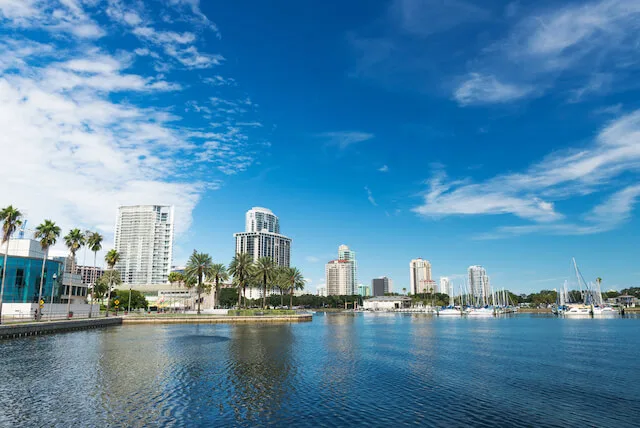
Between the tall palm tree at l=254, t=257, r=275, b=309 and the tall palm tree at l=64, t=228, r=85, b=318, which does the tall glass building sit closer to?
the tall palm tree at l=64, t=228, r=85, b=318

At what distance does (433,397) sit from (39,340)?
57734 millimetres

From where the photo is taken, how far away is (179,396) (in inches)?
1133

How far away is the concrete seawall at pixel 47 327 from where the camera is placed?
59438mm

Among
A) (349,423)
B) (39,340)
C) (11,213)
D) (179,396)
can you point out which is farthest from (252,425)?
(11,213)

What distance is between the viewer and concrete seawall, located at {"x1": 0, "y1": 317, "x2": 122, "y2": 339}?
59.4 metres

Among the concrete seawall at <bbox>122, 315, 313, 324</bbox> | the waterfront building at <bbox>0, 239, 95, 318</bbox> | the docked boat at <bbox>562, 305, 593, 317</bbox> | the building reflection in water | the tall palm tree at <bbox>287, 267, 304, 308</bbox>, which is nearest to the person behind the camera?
the building reflection in water

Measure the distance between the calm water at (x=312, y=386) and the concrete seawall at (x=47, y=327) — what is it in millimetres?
5464

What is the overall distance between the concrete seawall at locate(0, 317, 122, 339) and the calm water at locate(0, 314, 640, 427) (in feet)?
17.9

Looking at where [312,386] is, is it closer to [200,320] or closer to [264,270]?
[200,320]

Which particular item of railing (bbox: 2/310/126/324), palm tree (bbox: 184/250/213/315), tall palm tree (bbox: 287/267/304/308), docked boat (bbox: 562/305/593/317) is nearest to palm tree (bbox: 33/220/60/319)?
railing (bbox: 2/310/126/324)

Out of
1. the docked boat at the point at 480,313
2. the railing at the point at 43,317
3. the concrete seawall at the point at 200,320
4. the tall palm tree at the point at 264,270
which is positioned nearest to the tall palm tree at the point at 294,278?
the tall palm tree at the point at 264,270

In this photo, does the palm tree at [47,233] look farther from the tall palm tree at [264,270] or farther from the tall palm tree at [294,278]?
the tall palm tree at [294,278]

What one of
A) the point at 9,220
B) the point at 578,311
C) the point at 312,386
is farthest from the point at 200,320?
the point at 578,311

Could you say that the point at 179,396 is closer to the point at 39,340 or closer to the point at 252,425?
the point at 252,425
